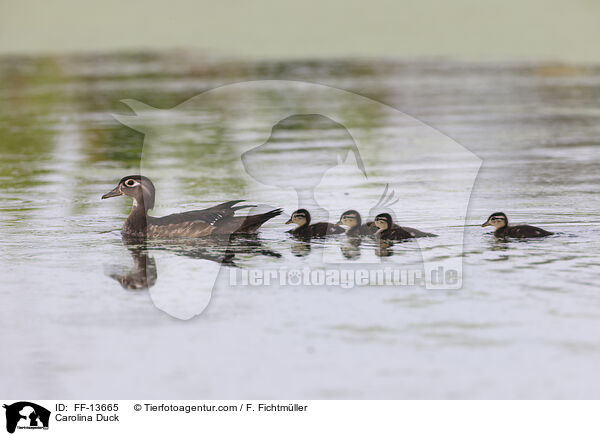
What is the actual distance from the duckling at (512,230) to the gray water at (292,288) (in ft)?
0.36

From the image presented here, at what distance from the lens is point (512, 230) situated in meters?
8.96

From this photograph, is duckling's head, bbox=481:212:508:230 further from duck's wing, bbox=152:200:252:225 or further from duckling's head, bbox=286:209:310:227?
duck's wing, bbox=152:200:252:225

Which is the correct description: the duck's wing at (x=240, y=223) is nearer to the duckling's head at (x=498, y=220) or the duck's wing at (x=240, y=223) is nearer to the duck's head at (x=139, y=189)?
the duck's head at (x=139, y=189)

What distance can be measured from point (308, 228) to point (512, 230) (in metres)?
1.72

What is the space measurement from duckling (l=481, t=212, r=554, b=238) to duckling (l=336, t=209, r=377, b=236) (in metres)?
1.01

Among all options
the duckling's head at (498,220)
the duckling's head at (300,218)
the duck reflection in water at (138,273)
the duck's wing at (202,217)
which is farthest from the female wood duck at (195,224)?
the duckling's head at (498,220)

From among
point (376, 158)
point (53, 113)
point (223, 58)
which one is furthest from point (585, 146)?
point (223, 58)

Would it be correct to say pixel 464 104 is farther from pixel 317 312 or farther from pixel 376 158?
pixel 317 312

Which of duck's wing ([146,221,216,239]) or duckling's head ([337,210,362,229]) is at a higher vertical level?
duckling's head ([337,210,362,229])

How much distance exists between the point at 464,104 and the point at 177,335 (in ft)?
44.4

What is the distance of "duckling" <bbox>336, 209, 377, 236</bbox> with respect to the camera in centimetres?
925

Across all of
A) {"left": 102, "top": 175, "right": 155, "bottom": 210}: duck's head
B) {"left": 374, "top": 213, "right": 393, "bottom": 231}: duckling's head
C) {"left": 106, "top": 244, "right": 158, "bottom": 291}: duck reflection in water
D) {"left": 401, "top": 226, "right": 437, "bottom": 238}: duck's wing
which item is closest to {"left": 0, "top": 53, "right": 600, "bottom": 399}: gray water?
{"left": 106, "top": 244, "right": 158, "bottom": 291}: duck reflection in water

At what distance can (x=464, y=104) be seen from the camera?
1941 cm

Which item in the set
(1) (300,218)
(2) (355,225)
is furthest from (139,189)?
(2) (355,225)
